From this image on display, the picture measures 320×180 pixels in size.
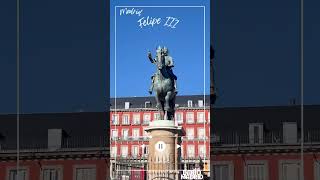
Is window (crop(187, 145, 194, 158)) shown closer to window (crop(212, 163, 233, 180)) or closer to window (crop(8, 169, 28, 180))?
window (crop(212, 163, 233, 180))

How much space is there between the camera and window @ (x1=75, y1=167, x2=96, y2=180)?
11961 mm

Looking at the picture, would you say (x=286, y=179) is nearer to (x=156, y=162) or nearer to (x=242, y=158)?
(x=242, y=158)

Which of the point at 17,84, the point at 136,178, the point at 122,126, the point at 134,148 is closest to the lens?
the point at 17,84

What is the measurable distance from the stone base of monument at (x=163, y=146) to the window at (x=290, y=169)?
2.50 metres

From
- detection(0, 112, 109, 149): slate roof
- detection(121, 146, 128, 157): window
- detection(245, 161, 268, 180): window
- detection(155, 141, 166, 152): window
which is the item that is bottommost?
detection(121, 146, 128, 157): window

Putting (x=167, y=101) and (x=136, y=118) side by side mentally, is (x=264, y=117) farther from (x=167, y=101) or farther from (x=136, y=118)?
(x=136, y=118)

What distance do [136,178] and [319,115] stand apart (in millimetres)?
8236

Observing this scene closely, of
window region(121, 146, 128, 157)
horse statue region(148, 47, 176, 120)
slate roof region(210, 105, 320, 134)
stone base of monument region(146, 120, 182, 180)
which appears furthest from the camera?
window region(121, 146, 128, 157)

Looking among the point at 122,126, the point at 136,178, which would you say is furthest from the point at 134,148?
the point at 136,178

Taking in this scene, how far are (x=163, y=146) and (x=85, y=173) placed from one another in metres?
2.64

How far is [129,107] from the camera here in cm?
4222

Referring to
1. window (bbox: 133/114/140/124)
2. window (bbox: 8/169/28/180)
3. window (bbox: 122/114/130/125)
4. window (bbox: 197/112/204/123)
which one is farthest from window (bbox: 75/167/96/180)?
window (bbox: 122/114/130/125)

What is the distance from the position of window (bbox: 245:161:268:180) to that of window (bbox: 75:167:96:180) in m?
2.98

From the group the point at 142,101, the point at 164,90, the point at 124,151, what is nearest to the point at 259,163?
the point at 164,90
